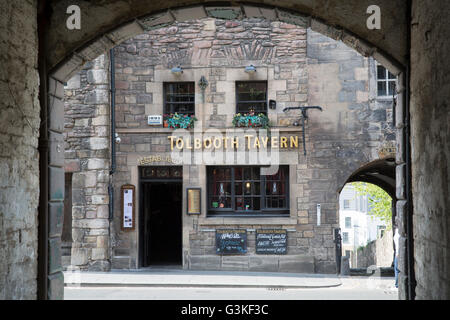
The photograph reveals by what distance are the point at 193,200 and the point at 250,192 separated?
1.49 meters

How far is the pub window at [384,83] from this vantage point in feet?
48.0

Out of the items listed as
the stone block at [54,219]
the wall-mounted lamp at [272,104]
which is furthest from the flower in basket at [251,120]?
the stone block at [54,219]

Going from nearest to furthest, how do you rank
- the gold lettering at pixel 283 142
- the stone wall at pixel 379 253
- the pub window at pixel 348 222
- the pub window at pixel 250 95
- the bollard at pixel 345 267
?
the bollard at pixel 345 267, the gold lettering at pixel 283 142, the pub window at pixel 250 95, the stone wall at pixel 379 253, the pub window at pixel 348 222

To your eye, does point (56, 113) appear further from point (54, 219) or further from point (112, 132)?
point (112, 132)

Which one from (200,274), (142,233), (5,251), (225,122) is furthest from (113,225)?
(5,251)

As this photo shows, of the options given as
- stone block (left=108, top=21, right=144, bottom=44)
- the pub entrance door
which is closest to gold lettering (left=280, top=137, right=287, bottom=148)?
the pub entrance door

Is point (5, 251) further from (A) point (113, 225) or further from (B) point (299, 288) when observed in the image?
(A) point (113, 225)

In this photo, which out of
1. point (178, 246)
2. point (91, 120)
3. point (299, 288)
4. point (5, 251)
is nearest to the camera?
point (5, 251)

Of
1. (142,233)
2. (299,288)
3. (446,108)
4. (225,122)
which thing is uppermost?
(225,122)

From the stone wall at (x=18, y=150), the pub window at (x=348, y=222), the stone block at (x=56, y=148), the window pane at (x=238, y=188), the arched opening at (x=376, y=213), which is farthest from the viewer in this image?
the pub window at (x=348, y=222)

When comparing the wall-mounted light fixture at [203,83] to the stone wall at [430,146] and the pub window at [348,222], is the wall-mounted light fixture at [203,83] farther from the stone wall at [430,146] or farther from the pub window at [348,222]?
the pub window at [348,222]

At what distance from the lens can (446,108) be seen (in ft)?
14.7

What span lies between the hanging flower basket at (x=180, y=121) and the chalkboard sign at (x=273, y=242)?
11.0 ft

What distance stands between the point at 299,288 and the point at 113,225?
5.16 m
